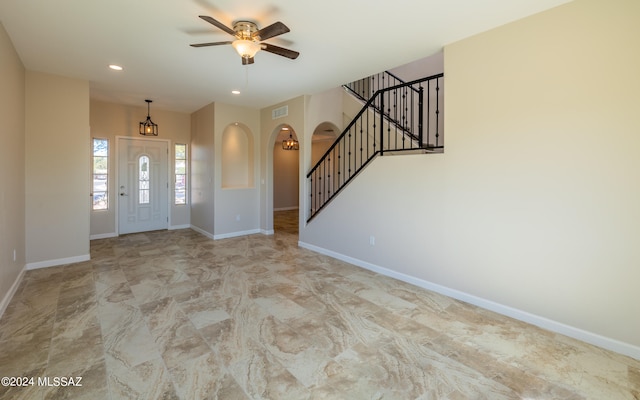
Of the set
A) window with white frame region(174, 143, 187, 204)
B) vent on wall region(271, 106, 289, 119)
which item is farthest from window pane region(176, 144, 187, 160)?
vent on wall region(271, 106, 289, 119)

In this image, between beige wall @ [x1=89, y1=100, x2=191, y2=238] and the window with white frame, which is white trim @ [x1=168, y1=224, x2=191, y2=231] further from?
beige wall @ [x1=89, y1=100, x2=191, y2=238]

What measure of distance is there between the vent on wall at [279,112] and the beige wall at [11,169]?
390 centimetres

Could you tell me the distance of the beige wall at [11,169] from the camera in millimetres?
3092

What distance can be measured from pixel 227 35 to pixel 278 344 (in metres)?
3.23

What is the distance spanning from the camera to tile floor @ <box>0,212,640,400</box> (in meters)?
1.99

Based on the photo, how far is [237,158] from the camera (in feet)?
23.4

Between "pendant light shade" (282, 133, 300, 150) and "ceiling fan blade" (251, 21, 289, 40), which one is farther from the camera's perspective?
"pendant light shade" (282, 133, 300, 150)

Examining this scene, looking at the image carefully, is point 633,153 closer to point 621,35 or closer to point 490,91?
point 621,35

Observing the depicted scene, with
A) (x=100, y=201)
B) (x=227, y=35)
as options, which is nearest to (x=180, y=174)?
(x=100, y=201)

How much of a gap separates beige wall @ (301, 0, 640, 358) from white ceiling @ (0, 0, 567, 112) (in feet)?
1.34

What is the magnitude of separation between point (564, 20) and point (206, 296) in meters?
4.48

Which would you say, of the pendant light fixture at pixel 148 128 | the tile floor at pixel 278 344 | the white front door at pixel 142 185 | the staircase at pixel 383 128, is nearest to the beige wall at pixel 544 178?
the tile floor at pixel 278 344

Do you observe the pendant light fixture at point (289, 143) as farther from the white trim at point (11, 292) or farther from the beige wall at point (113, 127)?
the white trim at point (11, 292)

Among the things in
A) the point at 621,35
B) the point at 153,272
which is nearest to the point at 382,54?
the point at 621,35
